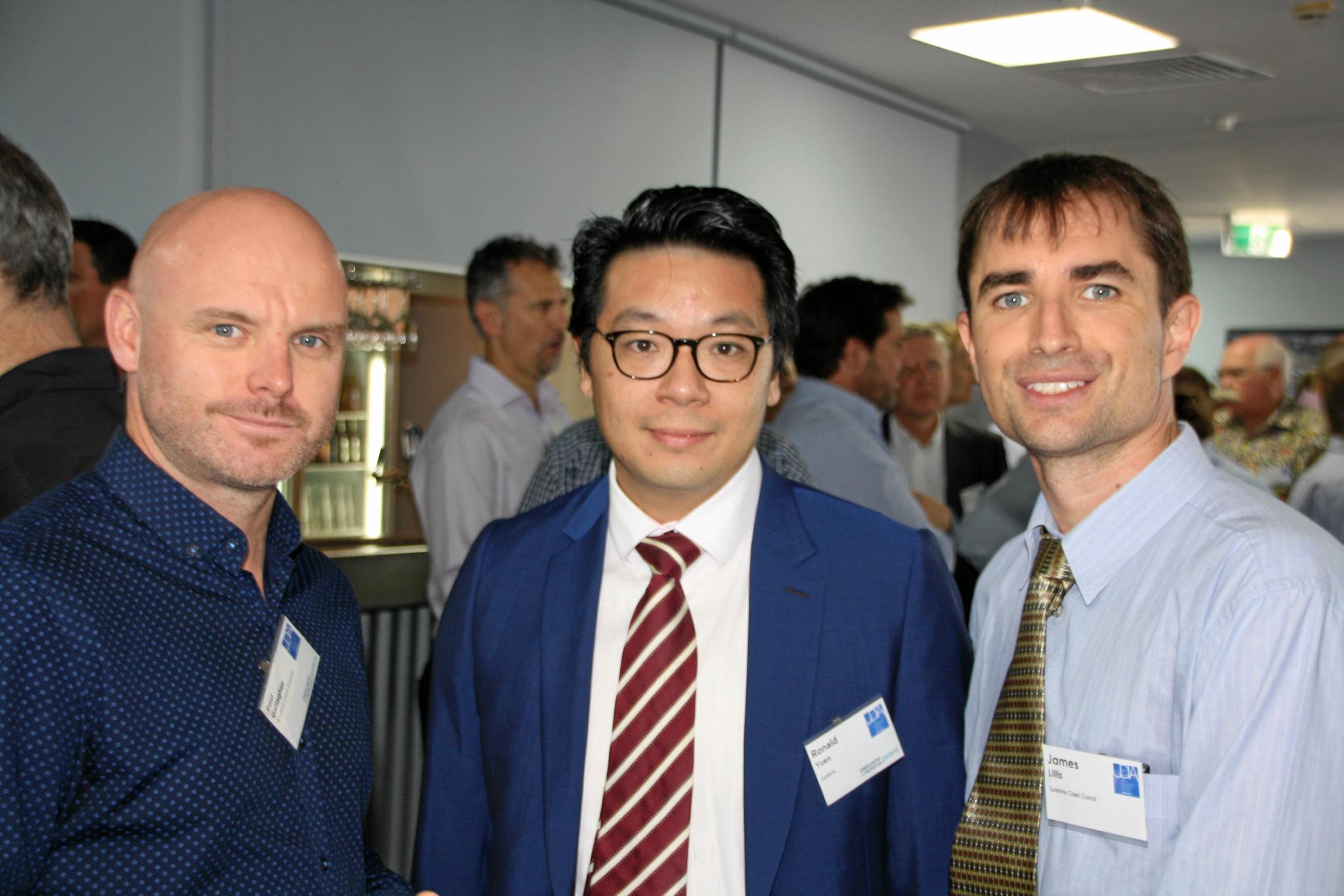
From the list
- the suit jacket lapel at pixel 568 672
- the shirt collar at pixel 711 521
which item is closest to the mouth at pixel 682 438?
the shirt collar at pixel 711 521

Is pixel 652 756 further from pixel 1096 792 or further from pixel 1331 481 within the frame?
pixel 1331 481

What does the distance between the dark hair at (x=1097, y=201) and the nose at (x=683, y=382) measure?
48cm

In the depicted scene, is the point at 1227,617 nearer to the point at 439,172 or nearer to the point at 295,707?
the point at 295,707

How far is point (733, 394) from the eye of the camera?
5.55 feet

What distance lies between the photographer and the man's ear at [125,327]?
1380mm

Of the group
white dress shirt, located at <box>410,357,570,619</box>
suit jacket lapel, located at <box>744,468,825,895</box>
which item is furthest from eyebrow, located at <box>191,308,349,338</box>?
white dress shirt, located at <box>410,357,570,619</box>

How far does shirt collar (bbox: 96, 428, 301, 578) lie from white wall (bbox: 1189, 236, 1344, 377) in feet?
45.4

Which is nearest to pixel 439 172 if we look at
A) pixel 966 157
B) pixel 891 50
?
pixel 891 50

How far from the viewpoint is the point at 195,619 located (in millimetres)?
1288

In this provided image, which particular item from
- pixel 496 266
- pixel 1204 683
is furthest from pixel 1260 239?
pixel 1204 683

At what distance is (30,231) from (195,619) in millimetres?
1029

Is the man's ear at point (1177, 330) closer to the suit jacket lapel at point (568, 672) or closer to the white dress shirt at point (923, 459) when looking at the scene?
the suit jacket lapel at point (568, 672)

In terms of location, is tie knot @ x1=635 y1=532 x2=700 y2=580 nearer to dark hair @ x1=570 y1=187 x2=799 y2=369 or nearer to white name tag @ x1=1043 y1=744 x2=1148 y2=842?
dark hair @ x1=570 y1=187 x2=799 y2=369

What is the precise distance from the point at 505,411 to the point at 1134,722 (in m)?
2.78
